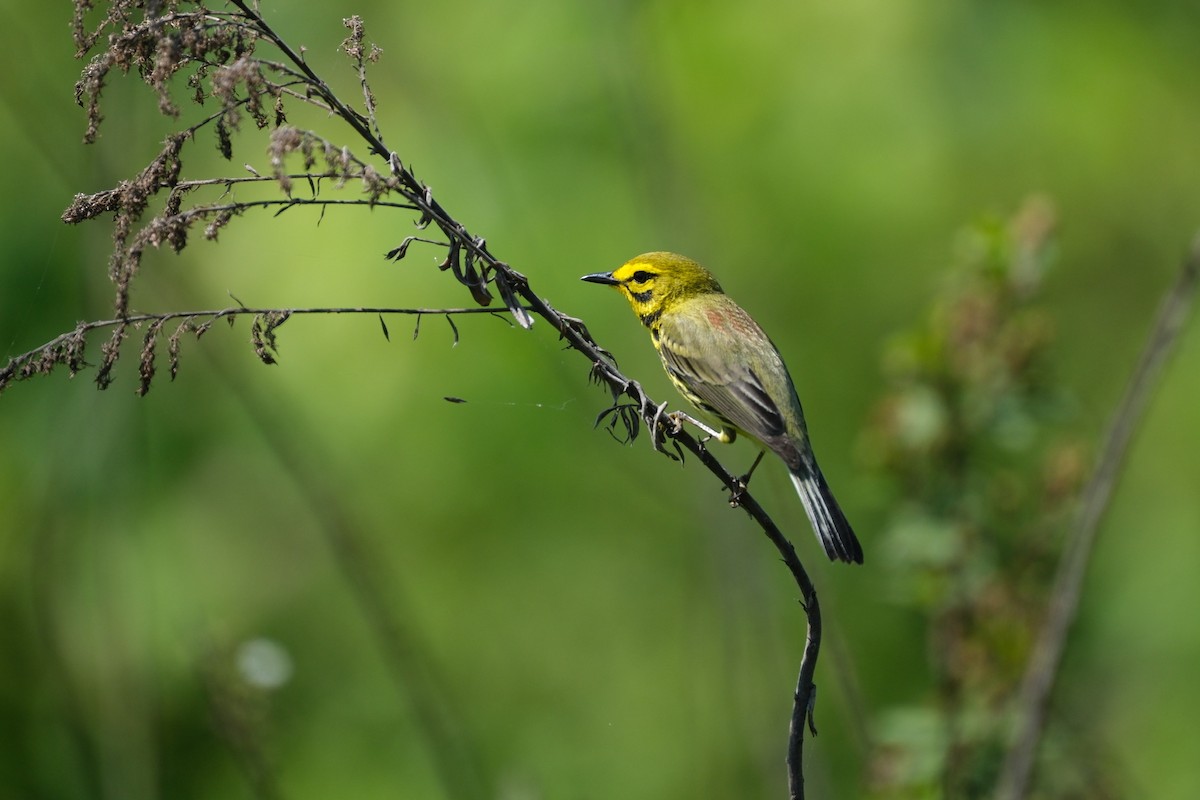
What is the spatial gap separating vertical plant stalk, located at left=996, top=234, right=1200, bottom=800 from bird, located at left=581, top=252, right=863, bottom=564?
3.11 ft

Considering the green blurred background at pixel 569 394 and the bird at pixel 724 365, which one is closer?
the bird at pixel 724 365

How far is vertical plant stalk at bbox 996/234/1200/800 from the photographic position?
6.25 feet

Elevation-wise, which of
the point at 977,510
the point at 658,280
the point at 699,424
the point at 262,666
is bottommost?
the point at 977,510

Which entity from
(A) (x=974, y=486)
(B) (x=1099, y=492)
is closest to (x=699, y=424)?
(B) (x=1099, y=492)

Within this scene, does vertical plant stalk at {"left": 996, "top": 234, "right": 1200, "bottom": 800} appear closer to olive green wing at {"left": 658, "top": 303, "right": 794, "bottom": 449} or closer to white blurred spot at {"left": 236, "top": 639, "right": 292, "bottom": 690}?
olive green wing at {"left": 658, "top": 303, "right": 794, "bottom": 449}

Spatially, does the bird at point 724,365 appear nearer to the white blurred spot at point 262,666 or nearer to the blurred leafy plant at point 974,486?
the blurred leafy plant at point 974,486

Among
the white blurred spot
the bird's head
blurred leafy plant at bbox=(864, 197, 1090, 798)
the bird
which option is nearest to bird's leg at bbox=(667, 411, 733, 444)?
the bird

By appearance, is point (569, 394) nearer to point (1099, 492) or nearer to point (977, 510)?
point (977, 510)

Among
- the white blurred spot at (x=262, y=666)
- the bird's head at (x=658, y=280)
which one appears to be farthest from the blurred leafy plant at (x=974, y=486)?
the white blurred spot at (x=262, y=666)

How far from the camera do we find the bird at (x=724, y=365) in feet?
10.5

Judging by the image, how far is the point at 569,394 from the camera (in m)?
5.70

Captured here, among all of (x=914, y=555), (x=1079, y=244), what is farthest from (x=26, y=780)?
(x=1079, y=244)

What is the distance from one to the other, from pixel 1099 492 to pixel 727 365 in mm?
1568

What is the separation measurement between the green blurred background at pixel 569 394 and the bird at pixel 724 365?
57.5 inches
